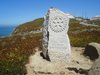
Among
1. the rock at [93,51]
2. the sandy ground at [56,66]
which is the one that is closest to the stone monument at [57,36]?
the sandy ground at [56,66]

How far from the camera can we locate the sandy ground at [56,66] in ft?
52.2

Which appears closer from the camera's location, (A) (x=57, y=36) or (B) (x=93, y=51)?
(A) (x=57, y=36)

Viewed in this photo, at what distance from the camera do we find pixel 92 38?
27266 mm

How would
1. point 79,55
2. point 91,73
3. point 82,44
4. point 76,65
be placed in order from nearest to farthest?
point 91,73, point 76,65, point 79,55, point 82,44

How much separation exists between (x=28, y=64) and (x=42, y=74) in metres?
1.57

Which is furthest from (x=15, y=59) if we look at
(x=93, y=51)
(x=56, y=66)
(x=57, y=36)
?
(x=93, y=51)

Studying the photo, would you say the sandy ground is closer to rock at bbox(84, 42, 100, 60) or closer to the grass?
rock at bbox(84, 42, 100, 60)

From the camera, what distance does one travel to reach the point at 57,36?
59.0 ft

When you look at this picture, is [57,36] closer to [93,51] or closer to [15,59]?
[93,51]

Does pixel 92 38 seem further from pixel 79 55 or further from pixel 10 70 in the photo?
pixel 10 70

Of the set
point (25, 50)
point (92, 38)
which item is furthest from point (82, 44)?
point (25, 50)

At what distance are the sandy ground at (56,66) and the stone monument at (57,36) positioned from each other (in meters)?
0.47

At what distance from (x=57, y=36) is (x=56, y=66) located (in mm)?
1938

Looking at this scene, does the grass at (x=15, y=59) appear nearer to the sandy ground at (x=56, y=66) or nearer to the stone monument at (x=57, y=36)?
the sandy ground at (x=56, y=66)
